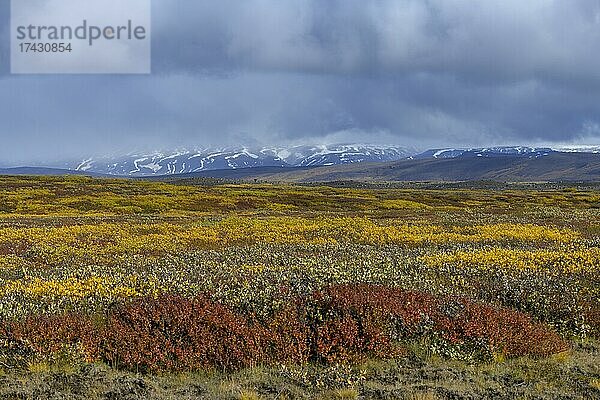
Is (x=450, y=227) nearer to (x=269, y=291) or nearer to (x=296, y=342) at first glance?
(x=269, y=291)

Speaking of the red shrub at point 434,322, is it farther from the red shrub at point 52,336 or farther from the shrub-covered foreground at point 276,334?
the red shrub at point 52,336

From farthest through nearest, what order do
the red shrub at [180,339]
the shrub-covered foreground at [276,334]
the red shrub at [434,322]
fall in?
the red shrub at [434,322] < the shrub-covered foreground at [276,334] < the red shrub at [180,339]

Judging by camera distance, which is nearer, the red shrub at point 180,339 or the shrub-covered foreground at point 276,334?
the red shrub at point 180,339

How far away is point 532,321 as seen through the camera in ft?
40.4

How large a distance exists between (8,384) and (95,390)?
1584 mm

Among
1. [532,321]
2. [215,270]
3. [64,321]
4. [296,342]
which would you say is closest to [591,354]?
[532,321]

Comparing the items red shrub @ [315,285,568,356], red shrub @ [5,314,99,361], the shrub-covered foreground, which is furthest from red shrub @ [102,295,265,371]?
red shrub @ [315,285,568,356]

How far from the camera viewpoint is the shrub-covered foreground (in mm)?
9758

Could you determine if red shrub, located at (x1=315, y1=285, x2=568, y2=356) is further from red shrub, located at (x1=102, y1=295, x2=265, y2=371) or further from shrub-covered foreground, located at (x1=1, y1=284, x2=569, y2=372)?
red shrub, located at (x1=102, y1=295, x2=265, y2=371)

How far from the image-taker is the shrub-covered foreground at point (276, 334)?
32.0ft

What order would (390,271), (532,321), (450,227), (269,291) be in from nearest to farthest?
(532,321), (269,291), (390,271), (450,227)

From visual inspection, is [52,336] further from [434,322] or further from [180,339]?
[434,322]

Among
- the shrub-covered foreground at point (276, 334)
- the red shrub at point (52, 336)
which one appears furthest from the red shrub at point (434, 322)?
the red shrub at point (52, 336)

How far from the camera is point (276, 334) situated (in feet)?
34.2
